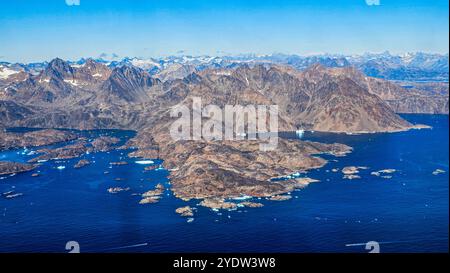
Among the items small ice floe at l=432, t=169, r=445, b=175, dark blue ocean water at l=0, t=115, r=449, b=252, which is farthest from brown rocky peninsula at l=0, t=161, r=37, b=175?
small ice floe at l=432, t=169, r=445, b=175

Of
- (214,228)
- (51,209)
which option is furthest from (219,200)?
(51,209)

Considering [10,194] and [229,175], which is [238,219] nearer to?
[229,175]

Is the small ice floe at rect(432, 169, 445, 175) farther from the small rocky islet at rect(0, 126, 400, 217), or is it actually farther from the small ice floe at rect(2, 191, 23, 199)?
the small ice floe at rect(2, 191, 23, 199)

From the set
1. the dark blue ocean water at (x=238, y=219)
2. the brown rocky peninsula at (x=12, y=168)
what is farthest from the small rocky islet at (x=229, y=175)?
the dark blue ocean water at (x=238, y=219)

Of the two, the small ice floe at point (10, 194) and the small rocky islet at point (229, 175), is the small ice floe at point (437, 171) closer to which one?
the small rocky islet at point (229, 175)

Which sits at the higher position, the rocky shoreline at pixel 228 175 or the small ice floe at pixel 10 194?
the rocky shoreline at pixel 228 175

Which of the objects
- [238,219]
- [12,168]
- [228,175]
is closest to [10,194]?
[12,168]

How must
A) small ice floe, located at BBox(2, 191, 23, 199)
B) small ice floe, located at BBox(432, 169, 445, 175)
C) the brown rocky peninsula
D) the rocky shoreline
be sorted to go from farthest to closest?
the brown rocky peninsula
small ice floe, located at BBox(432, 169, 445, 175)
small ice floe, located at BBox(2, 191, 23, 199)
the rocky shoreline

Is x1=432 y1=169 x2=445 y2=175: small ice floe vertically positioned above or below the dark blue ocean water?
above
